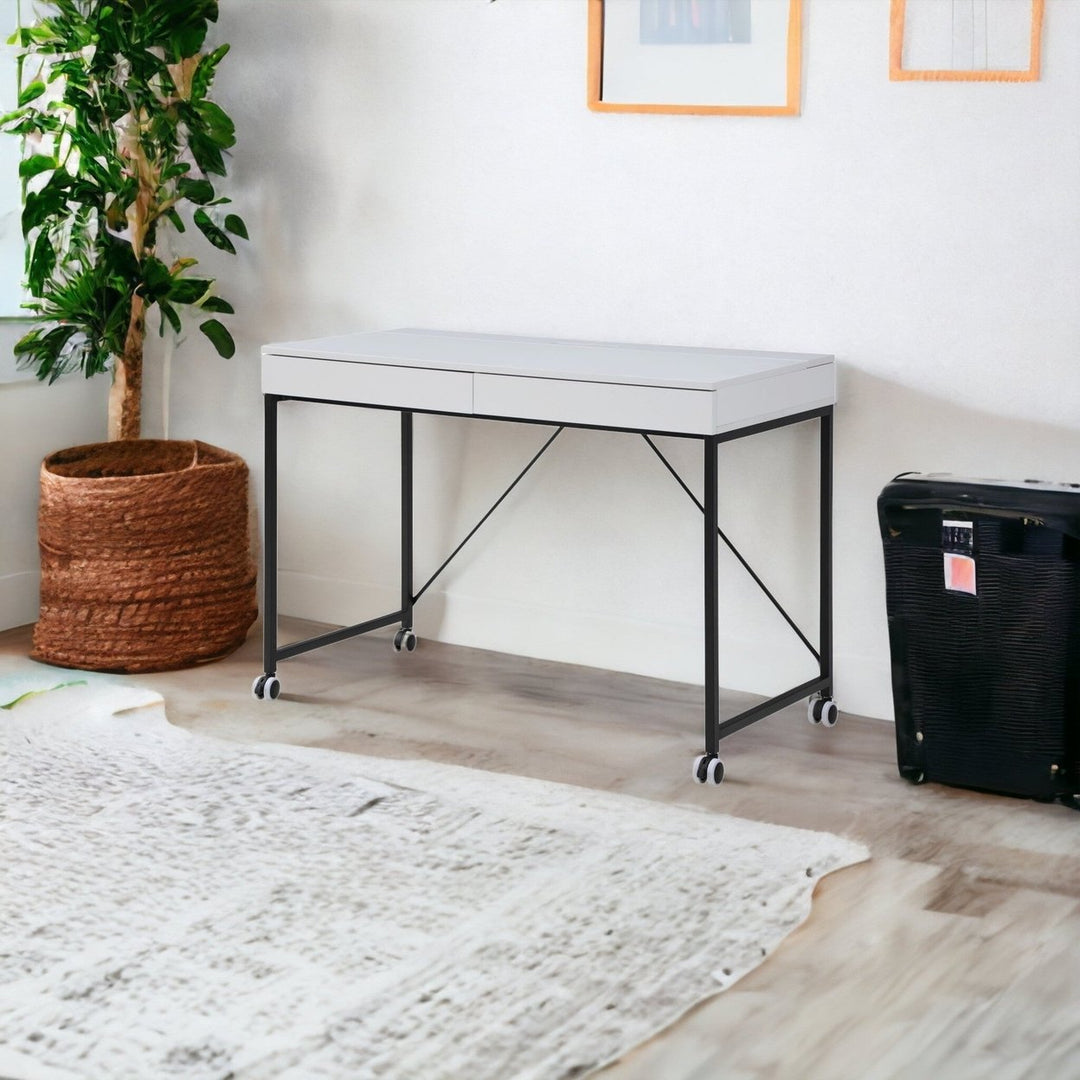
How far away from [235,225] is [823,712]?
1.86 meters

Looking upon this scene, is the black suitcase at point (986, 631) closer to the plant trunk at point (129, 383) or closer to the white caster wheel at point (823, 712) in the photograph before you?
the white caster wheel at point (823, 712)

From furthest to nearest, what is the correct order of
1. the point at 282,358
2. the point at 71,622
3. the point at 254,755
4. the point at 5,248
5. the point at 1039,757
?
the point at 5,248 → the point at 71,622 → the point at 282,358 → the point at 254,755 → the point at 1039,757

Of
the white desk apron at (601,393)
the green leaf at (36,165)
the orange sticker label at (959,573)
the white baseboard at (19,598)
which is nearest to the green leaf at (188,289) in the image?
the green leaf at (36,165)

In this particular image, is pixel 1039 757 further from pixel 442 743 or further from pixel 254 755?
pixel 254 755

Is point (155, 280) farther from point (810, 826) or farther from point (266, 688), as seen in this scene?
point (810, 826)

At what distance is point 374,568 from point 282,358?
2.82 ft

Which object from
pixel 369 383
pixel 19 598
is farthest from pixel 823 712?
pixel 19 598

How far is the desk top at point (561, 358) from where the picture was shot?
3.05 m

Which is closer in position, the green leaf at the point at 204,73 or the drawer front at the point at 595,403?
the drawer front at the point at 595,403

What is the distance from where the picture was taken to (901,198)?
329 cm

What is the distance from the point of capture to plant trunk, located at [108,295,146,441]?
4.05 m

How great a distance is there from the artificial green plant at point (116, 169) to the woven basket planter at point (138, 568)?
1.28 ft

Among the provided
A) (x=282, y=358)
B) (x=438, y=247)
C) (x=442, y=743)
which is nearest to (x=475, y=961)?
(x=442, y=743)

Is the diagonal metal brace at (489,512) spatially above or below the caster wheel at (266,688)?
above
